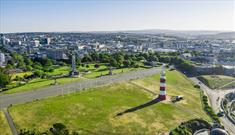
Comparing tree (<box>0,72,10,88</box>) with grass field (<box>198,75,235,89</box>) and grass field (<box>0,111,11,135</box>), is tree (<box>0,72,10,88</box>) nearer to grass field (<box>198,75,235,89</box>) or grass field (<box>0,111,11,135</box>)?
grass field (<box>0,111,11,135</box>)

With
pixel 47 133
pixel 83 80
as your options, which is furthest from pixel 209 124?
pixel 83 80

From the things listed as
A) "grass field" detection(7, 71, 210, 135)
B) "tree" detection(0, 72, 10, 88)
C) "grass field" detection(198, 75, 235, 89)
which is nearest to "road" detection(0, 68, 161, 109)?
"grass field" detection(7, 71, 210, 135)

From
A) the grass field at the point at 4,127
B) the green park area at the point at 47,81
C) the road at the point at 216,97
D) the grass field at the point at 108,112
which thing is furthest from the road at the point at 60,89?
the road at the point at 216,97

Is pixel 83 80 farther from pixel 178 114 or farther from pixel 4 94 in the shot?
pixel 178 114

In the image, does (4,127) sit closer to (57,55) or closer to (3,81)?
(3,81)

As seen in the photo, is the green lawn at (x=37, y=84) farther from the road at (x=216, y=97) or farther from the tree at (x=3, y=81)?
the road at (x=216, y=97)

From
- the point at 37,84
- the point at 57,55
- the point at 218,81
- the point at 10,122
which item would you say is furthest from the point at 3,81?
the point at 218,81
